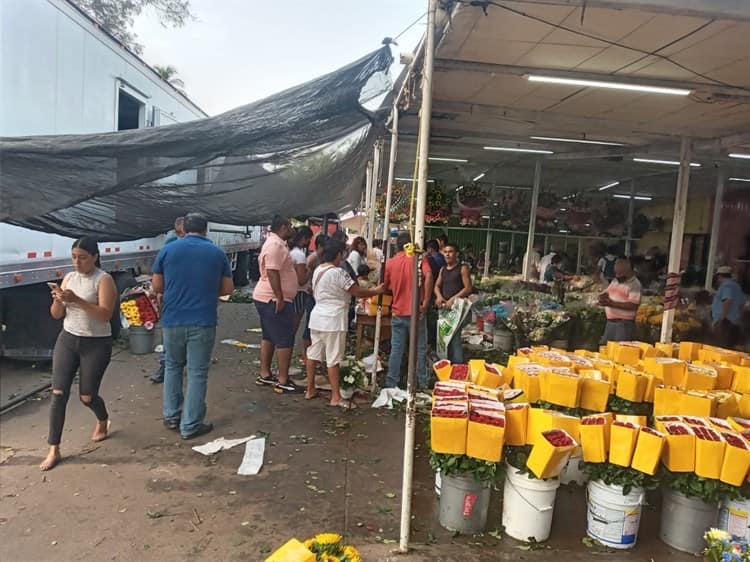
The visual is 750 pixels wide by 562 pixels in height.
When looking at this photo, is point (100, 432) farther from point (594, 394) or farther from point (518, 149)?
point (518, 149)

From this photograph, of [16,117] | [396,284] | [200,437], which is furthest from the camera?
[396,284]

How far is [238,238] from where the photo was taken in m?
15.9

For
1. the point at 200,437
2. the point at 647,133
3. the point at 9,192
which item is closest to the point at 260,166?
the point at 9,192

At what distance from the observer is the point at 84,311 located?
416cm

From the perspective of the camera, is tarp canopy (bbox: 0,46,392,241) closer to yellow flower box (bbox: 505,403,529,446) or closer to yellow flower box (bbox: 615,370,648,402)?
yellow flower box (bbox: 505,403,529,446)

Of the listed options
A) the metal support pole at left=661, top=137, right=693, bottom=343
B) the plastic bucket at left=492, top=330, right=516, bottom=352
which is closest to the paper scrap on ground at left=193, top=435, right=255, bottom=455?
the plastic bucket at left=492, top=330, right=516, bottom=352

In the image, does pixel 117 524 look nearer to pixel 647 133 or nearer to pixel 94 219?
pixel 94 219

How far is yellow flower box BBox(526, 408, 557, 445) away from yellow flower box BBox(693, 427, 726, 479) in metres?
0.87

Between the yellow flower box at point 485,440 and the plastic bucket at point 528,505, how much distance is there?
0.83 ft

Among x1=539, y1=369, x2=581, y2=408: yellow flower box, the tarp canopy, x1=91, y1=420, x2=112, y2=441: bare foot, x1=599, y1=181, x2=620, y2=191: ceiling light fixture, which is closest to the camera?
the tarp canopy

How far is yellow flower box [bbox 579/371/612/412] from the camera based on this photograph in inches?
157

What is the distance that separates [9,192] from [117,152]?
2.40 feet

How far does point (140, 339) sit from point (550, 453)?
6.19 meters

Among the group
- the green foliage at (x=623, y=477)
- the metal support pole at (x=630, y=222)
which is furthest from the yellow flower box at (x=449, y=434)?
the metal support pole at (x=630, y=222)
